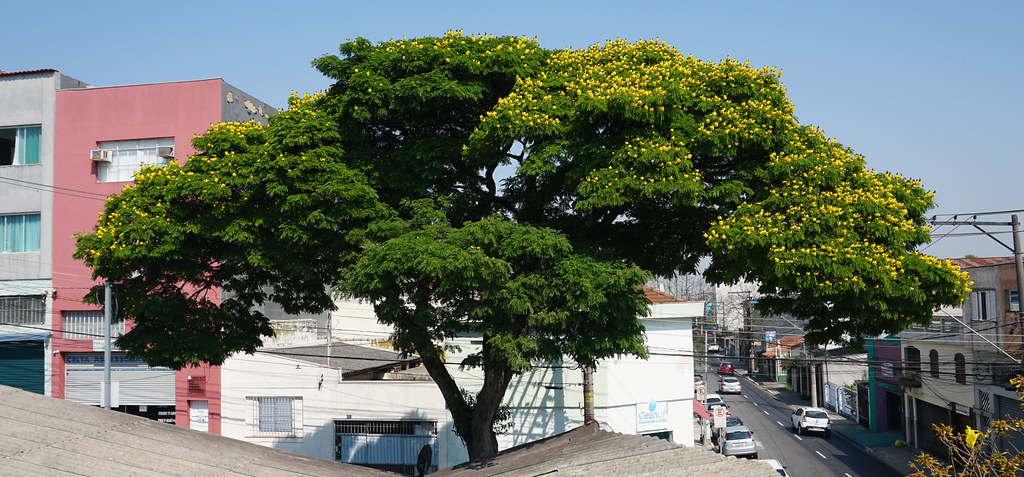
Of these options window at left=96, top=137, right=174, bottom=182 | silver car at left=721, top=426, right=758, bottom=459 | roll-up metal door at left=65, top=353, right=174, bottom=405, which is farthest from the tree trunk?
silver car at left=721, top=426, right=758, bottom=459

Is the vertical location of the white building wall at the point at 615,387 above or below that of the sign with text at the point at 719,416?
above

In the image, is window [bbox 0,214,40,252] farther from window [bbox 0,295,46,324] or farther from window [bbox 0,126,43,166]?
window [bbox 0,126,43,166]

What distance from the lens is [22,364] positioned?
29.0 metres

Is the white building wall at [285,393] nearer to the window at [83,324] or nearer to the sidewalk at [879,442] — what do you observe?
the window at [83,324]

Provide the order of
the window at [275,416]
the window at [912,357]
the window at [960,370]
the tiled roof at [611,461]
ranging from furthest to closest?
1. the window at [912,357]
2. the window at [960,370]
3. the window at [275,416]
4. the tiled roof at [611,461]

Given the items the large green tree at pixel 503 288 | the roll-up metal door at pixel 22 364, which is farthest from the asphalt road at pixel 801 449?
the roll-up metal door at pixel 22 364

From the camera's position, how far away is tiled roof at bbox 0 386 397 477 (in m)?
8.93

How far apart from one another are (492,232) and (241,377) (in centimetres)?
1744

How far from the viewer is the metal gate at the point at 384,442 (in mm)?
27406

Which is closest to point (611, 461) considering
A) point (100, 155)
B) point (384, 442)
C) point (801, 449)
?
point (384, 442)

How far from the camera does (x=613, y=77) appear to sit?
15.2 meters

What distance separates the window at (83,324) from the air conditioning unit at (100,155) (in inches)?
216

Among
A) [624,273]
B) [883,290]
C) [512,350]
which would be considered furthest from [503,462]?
[883,290]

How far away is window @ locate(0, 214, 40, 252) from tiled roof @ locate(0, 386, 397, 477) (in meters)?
21.4
